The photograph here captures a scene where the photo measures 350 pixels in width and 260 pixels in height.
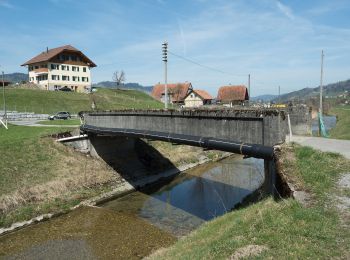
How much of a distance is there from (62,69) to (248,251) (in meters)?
97.8

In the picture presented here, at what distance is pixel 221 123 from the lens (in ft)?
67.5

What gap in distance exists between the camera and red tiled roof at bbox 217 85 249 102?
112 metres

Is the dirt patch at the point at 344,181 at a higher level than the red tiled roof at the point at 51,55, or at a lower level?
lower

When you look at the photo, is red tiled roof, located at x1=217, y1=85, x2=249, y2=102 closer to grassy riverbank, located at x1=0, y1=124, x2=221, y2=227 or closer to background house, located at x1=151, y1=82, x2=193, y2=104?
background house, located at x1=151, y1=82, x2=193, y2=104

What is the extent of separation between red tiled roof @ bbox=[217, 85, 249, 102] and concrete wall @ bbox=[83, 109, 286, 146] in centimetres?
8416

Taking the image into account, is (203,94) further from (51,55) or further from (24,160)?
(24,160)

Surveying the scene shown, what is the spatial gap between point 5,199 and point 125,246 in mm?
11039

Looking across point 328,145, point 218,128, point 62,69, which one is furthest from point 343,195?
point 62,69

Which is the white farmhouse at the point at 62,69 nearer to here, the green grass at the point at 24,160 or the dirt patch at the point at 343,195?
the green grass at the point at 24,160

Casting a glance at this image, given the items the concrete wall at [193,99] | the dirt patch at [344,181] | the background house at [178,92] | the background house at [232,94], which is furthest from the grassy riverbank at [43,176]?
the background house at [178,92]

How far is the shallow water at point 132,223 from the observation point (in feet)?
68.4

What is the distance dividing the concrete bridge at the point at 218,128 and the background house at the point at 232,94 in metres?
83.4

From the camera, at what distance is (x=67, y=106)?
79.2 m

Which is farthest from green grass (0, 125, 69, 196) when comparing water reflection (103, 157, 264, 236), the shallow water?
water reflection (103, 157, 264, 236)
